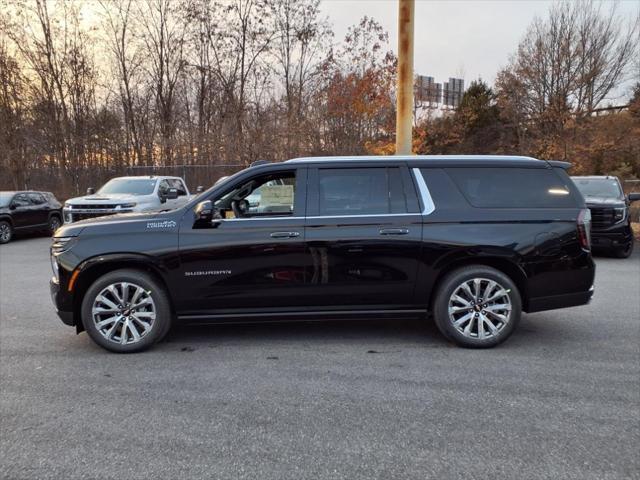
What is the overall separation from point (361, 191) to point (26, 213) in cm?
1414

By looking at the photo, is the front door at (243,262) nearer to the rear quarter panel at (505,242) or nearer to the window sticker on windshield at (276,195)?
the window sticker on windshield at (276,195)

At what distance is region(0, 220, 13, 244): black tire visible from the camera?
45.8ft

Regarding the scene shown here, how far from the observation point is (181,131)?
2500 cm

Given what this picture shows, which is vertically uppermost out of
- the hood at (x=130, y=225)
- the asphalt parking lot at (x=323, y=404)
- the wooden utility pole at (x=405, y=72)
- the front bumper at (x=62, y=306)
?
the wooden utility pole at (x=405, y=72)

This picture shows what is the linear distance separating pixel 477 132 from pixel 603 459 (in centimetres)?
3504

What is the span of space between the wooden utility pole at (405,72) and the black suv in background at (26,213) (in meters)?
12.1

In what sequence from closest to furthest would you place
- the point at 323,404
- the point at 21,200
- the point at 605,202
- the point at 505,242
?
the point at 323,404
the point at 505,242
the point at 605,202
the point at 21,200

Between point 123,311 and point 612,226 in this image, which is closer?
point 123,311

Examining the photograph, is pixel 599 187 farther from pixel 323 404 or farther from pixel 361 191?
pixel 323 404

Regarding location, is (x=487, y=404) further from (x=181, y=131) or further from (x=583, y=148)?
(x=181, y=131)

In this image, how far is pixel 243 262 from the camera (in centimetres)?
445

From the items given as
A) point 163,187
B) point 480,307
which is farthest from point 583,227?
point 163,187

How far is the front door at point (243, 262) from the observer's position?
444 cm

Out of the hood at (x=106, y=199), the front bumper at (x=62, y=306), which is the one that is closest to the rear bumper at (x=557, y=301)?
the front bumper at (x=62, y=306)
